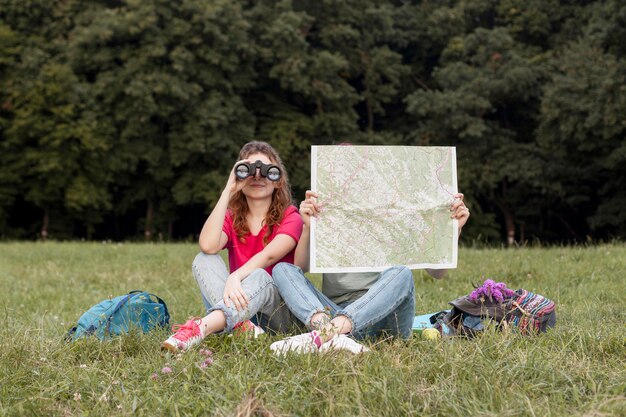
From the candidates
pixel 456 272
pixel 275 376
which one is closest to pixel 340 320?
pixel 275 376

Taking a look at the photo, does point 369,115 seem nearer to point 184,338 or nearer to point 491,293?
point 491,293

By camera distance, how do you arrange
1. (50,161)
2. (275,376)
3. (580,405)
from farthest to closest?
(50,161), (275,376), (580,405)

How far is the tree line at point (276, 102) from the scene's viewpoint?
24281mm

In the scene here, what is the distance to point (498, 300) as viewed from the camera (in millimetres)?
4523

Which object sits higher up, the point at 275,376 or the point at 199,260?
the point at 199,260

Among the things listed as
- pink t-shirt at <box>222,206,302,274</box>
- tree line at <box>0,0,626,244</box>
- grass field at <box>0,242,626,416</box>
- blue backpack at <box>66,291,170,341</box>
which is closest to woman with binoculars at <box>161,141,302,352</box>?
pink t-shirt at <box>222,206,302,274</box>

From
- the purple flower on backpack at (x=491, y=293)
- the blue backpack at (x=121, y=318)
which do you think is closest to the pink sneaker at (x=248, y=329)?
the blue backpack at (x=121, y=318)

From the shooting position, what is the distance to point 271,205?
4.73 metres

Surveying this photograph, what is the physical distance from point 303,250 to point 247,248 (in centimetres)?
42

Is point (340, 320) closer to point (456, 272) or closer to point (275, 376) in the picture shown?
point (275, 376)

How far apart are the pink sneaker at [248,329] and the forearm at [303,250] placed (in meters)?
0.56

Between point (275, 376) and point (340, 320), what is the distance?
0.71 m

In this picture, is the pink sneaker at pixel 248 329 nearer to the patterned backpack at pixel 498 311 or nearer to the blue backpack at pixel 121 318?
the blue backpack at pixel 121 318

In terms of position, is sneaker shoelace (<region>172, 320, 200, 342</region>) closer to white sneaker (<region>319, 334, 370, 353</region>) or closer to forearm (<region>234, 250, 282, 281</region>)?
forearm (<region>234, 250, 282, 281</region>)
